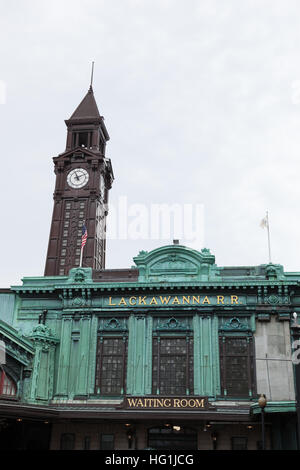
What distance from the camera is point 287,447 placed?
3061 cm

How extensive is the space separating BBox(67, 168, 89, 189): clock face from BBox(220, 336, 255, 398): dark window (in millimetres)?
41531

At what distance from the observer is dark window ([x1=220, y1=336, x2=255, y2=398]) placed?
116ft

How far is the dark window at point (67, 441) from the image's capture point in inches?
1391

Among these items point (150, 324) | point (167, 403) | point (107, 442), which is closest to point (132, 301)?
point (150, 324)

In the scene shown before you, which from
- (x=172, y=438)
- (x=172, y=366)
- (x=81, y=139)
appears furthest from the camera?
(x=81, y=139)

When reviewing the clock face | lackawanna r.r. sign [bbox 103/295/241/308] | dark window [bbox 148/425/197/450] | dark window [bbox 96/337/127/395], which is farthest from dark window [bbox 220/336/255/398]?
the clock face

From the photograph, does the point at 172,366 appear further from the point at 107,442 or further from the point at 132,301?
the point at 107,442

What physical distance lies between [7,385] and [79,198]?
39.6 meters

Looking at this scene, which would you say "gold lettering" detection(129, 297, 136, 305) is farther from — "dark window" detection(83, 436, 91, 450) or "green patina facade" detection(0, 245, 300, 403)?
"dark window" detection(83, 436, 91, 450)

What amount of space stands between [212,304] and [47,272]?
35.9m

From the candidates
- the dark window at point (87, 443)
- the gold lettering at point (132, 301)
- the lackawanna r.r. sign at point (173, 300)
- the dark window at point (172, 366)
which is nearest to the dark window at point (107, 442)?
the dark window at point (87, 443)

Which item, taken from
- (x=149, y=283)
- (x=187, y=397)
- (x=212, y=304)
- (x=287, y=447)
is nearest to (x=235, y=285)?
(x=212, y=304)

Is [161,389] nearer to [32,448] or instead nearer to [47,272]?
[32,448]

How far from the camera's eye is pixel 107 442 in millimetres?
35000
